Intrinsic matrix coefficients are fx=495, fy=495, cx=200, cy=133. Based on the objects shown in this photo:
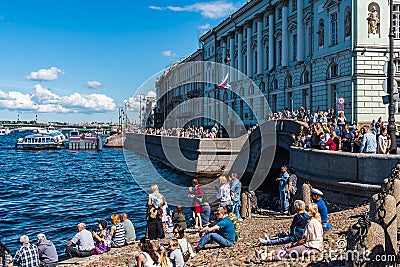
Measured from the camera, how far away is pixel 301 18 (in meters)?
38.7

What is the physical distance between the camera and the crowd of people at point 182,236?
964cm

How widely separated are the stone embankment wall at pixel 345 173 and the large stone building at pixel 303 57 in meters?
5.92

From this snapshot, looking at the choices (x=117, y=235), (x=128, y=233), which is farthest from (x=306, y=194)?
(x=117, y=235)

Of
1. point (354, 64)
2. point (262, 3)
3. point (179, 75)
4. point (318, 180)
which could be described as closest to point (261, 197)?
point (318, 180)

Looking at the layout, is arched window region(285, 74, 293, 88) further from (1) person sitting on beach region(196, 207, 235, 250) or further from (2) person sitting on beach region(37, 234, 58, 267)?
(2) person sitting on beach region(37, 234, 58, 267)

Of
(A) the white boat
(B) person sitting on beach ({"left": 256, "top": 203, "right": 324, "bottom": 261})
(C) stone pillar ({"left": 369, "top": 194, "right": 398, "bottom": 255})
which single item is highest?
(A) the white boat

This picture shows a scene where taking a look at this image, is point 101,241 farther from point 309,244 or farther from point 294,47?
point 294,47

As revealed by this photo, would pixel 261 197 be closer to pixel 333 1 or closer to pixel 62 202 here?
pixel 62 202

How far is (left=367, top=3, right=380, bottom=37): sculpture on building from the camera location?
2989 centimetres

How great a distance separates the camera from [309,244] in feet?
31.4

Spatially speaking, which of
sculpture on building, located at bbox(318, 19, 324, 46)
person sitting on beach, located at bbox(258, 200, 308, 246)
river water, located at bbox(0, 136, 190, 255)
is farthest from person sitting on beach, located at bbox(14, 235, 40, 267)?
sculpture on building, located at bbox(318, 19, 324, 46)

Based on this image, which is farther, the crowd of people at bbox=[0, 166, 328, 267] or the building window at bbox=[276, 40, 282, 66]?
the building window at bbox=[276, 40, 282, 66]

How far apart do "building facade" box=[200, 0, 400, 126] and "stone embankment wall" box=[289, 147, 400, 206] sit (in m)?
5.98

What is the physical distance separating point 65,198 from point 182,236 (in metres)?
20.1
